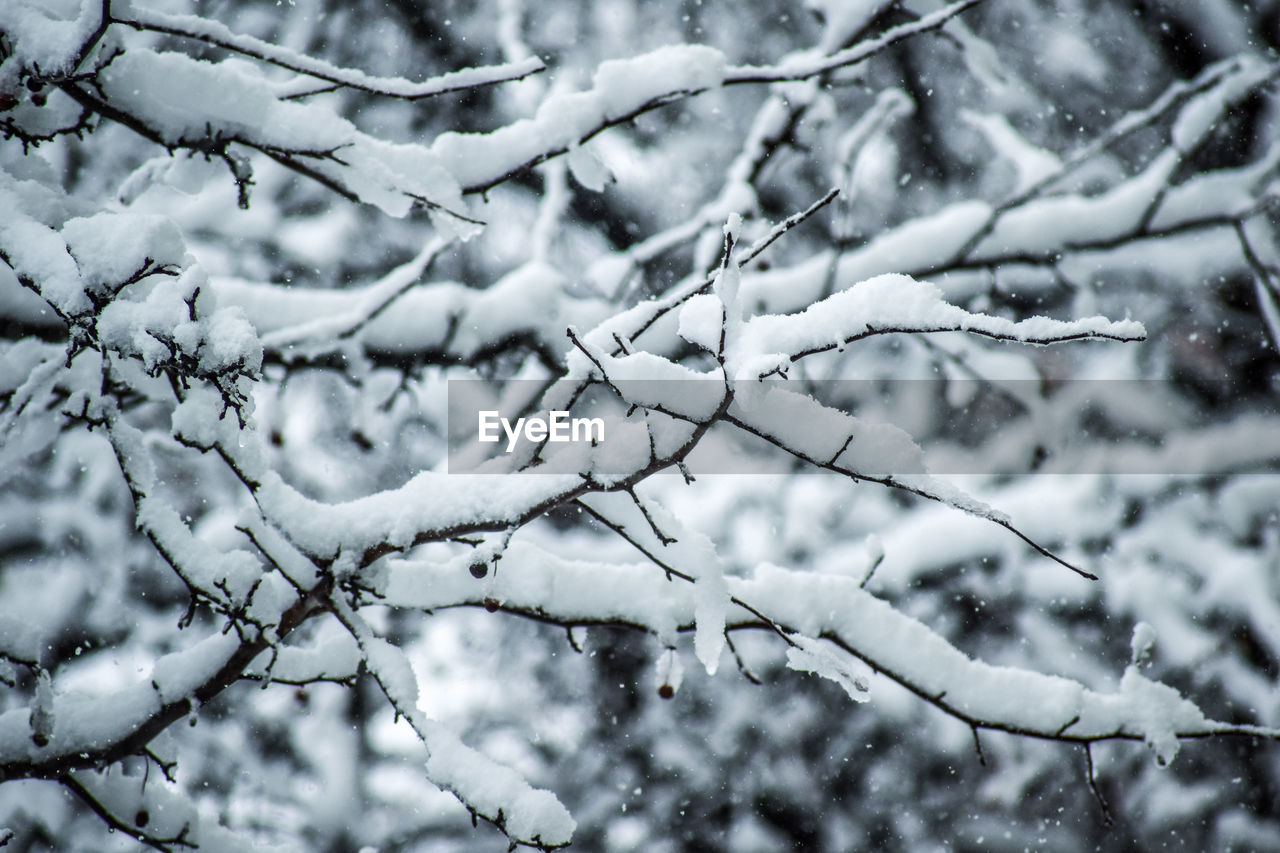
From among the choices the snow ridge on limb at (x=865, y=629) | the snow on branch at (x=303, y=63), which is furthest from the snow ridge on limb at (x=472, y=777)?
the snow on branch at (x=303, y=63)

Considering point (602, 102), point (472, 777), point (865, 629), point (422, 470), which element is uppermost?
point (602, 102)

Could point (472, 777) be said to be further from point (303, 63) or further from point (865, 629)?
point (303, 63)

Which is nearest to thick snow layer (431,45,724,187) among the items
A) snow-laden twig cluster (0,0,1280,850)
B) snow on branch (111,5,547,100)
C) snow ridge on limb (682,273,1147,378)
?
snow-laden twig cluster (0,0,1280,850)

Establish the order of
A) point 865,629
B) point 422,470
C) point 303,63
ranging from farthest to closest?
1. point 865,629
2. point 422,470
3. point 303,63

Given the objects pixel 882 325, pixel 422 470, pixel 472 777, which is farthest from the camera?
pixel 422 470

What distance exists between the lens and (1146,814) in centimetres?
528

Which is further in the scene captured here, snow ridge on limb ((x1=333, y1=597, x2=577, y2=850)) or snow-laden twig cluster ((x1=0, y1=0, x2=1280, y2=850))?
snow ridge on limb ((x1=333, y1=597, x2=577, y2=850))

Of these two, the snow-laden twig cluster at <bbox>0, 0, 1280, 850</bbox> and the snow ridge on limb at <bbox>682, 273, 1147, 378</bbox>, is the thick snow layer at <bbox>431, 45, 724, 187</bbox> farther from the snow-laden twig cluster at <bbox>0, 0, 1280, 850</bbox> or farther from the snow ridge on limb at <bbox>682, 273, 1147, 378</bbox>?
the snow ridge on limb at <bbox>682, 273, 1147, 378</bbox>

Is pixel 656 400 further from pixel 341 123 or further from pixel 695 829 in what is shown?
pixel 695 829

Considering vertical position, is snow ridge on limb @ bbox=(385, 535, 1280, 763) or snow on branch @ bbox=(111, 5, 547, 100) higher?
snow on branch @ bbox=(111, 5, 547, 100)

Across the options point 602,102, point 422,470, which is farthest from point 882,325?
point 602,102

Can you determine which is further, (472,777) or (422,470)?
(422,470)

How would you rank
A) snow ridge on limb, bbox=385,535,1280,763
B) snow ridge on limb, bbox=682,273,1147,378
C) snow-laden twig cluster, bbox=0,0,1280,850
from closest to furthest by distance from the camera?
snow ridge on limb, bbox=682,273,1147,378 < snow-laden twig cluster, bbox=0,0,1280,850 < snow ridge on limb, bbox=385,535,1280,763

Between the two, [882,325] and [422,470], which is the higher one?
[422,470]
